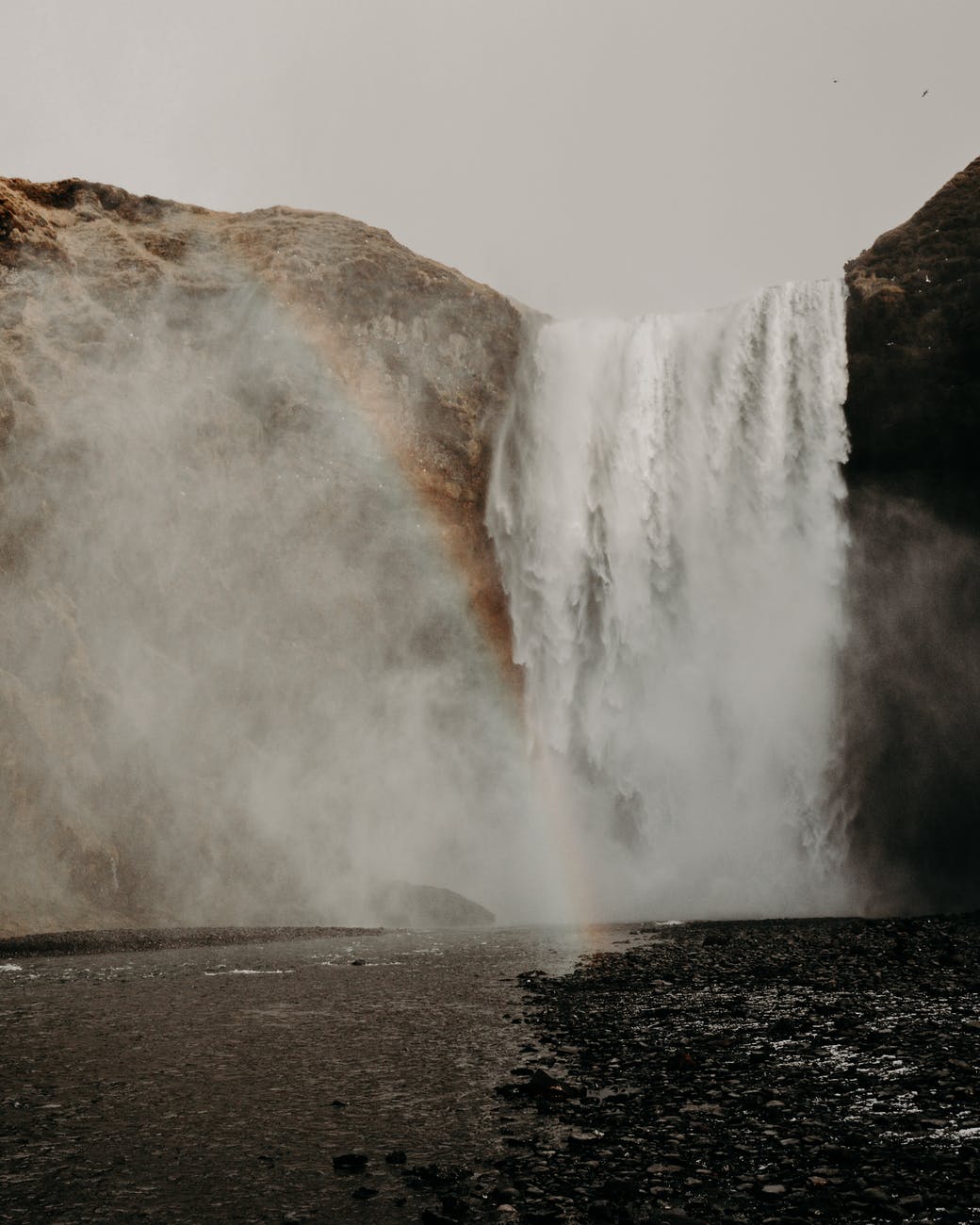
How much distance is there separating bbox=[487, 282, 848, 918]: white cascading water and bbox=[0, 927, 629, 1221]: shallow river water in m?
16.7

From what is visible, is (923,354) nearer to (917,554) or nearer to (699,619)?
(917,554)

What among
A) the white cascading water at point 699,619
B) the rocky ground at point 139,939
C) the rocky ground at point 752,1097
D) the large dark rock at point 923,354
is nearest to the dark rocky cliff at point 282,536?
the large dark rock at point 923,354

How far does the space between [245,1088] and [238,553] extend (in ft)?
87.7

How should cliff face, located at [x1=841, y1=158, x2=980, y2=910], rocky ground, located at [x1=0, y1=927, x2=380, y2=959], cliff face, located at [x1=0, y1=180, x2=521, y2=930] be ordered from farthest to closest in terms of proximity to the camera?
cliff face, located at [x1=841, y1=158, x2=980, y2=910] → cliff face, located at [x1=0, y1=180, x2=521, y2=930] → rocky ground, located at [x1=0, y1=927, x2=380, y2=959]

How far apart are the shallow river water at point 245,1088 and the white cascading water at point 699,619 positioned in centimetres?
1668

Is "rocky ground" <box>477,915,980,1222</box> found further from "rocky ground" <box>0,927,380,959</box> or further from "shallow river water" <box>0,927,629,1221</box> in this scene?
"rocky ground" <box>0,927,380,959</box>

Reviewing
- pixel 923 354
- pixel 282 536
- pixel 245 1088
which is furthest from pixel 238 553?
pixel 245 1088

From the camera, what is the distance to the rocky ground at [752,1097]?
5.24 m

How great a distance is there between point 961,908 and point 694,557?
13671mm

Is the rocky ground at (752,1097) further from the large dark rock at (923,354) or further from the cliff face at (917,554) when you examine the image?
the large dark rock at (923,354)

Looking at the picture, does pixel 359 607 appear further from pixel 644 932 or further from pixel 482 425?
pixel 644 932

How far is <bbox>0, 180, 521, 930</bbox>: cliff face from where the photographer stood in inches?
1092

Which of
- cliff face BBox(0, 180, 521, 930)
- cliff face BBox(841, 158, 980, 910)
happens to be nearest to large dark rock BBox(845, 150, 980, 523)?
cliff face BBox(841, 158, 980, 910)

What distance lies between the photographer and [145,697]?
29266 mm
